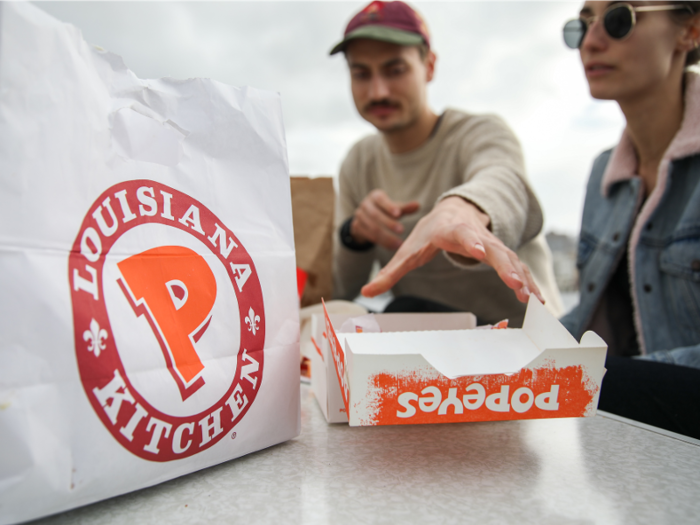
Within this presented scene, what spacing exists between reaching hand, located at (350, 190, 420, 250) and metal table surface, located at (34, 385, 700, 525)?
652 millimetres

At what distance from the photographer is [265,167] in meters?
0.45

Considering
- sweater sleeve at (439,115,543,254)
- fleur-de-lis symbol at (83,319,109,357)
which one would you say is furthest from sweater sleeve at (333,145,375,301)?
fleur-de-lis symbol at (83,319,109,357)

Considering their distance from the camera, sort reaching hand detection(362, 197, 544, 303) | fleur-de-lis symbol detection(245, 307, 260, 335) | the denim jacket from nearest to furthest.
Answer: fleur-de-lis symbol detection(245, 307, 260, 335) < reaching hand detection(362, 197, 544, 303) < the denim jacket

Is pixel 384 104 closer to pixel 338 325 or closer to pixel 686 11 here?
pixel 686 11

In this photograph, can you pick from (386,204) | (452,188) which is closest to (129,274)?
(386,204)

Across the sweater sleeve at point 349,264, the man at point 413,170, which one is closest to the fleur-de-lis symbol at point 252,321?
the man at point 413,170

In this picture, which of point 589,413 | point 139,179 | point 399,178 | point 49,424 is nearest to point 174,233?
point 139,179

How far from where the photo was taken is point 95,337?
33 cm

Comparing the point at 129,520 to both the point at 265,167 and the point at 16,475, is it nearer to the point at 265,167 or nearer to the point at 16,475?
the point at 16,475

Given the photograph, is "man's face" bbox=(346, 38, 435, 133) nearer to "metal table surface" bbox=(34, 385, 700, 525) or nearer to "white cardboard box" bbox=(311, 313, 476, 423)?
"white cardboard box" bbox=(311, 313, 476, 423)

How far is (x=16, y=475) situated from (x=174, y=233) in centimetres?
20

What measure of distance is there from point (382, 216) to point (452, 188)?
0.23 metres

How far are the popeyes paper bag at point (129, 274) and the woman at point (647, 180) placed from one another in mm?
783

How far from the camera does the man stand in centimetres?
113
